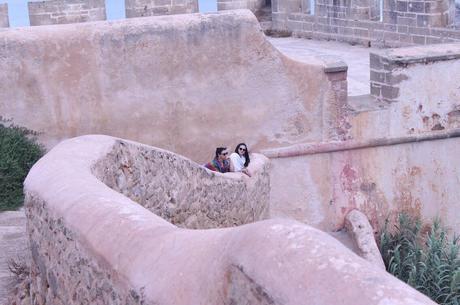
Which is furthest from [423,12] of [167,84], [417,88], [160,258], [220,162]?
[160,258]

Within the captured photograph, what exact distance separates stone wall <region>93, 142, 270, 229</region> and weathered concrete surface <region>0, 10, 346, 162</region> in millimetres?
2170

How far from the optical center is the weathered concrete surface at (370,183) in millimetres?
10641

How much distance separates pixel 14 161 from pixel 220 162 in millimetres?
2079

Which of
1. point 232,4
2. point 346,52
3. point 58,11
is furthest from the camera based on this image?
point 232,4

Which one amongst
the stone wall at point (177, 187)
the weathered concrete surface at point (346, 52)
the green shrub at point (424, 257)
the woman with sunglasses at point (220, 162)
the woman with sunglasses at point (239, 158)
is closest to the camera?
the stone wall at point (177, 187)

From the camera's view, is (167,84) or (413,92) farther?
(413,92)

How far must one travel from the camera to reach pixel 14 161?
27.7 feet

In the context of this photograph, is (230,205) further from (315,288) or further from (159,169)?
(315,288)

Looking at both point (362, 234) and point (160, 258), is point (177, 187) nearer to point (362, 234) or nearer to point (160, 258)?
point (160, 258)

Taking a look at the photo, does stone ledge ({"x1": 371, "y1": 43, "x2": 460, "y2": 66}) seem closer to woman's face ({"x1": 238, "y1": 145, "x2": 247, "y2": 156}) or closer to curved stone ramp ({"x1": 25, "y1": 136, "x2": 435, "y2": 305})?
woman's face ({"x1": 238, "y1": 145, "x2": 247, "y2": 156})

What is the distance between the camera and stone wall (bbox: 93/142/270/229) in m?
5.61

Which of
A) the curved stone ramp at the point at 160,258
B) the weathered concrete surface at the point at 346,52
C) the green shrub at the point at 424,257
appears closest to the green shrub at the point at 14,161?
the curved stone ramp at the point at 160,258

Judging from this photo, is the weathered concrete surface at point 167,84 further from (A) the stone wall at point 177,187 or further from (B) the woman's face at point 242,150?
(A) the stone wall at point 177,187

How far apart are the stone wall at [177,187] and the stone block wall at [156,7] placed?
4.94 meters
